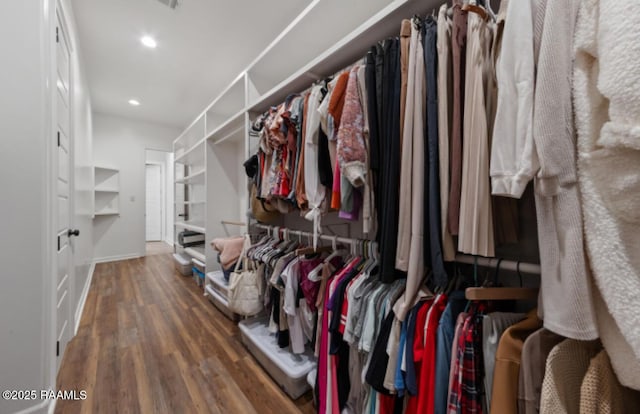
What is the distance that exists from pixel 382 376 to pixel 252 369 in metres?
1.14

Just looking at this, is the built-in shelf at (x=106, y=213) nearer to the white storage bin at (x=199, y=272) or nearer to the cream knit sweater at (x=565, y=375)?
the white storage bin at (x=199, y=272)

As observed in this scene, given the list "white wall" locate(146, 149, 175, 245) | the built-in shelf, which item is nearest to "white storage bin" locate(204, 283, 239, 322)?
the built-in shelf

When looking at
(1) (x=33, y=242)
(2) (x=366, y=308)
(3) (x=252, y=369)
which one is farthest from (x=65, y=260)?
(2) (x=366, y=308)

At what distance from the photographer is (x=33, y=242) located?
1.15 metres

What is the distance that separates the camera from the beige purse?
1720mm

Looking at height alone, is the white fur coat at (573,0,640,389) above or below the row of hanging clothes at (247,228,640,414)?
above

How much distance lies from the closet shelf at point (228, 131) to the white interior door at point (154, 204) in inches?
185

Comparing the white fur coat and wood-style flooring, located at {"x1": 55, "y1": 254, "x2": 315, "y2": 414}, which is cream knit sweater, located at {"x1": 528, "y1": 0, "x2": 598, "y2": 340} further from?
wood-style flooring, located at {"x1": 55, "y1": 254, "x2": 315, "y2": 414}

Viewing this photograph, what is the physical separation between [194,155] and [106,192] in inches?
87.0

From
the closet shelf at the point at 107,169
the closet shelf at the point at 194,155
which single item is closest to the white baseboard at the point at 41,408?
the closet shelf at the point at 194,155

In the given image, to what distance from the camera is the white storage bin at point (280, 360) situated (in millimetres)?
1389

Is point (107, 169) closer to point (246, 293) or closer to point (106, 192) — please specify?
point (106, 192)

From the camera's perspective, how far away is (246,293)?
1730 mm

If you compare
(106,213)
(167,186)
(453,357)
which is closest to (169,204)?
(167,186)
